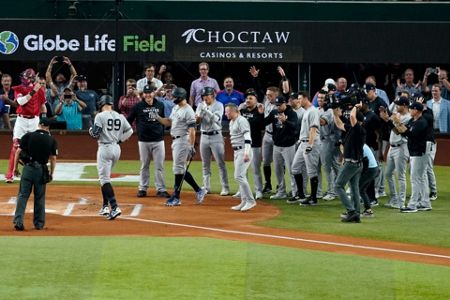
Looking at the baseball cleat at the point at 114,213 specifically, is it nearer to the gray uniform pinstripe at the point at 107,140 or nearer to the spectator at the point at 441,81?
→ the gray uniform pinstripe at the point at 107,140

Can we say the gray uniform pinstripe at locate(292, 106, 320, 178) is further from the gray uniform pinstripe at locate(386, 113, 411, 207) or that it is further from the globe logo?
the globe logo

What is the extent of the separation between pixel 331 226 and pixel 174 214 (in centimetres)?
273

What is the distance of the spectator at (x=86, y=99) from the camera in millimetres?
27594

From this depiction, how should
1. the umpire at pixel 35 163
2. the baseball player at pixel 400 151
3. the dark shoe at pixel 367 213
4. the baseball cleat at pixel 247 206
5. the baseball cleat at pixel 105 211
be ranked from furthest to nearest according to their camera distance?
the baseball player at pixel 400 151 → the baseball cleat at pixel 247 206 → the dark shoe at pixel 367 213 → the baseball cleat at pixel 105 211 → the umpire at pixel 35 163

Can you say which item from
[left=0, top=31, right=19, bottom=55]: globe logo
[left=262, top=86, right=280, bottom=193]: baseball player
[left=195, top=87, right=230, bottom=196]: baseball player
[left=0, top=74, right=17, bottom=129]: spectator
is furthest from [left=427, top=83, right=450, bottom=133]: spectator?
[left=0, top=31, right=19, bottom=55]: globe logo

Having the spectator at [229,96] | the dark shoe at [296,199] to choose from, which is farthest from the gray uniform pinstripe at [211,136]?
the spectator at [229,96]

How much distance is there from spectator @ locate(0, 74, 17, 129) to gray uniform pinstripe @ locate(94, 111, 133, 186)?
30.1ft

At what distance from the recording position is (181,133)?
19.9m

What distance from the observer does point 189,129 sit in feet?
64.6

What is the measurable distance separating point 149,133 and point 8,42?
8857 millimetres

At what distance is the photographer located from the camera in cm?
2708

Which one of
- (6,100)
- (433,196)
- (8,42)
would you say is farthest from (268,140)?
(8,42)

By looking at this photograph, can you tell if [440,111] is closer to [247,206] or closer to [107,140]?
[247,206]

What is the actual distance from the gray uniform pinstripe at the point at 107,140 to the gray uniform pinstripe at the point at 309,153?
3529 millimetres
